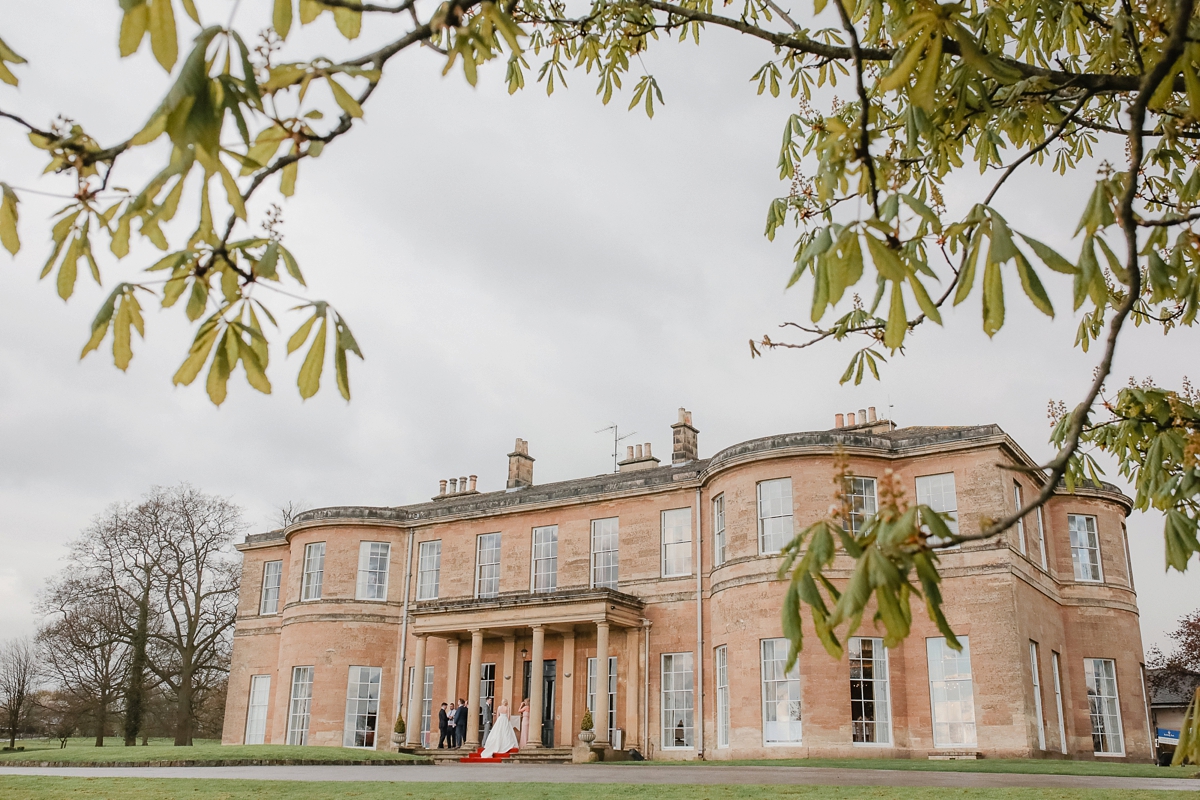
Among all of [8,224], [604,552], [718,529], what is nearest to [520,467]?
[604,552]

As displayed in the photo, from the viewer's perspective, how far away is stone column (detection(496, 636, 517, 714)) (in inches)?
1029

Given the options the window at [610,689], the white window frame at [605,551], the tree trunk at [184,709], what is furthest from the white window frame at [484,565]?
the tree trunk at [184,709]

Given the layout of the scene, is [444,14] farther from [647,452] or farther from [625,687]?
[647,452]

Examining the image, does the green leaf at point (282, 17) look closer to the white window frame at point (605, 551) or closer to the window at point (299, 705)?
the white window frame at point (605, 551)

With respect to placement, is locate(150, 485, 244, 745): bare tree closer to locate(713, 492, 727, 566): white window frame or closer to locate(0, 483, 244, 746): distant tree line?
locate(0, 483, 244, 746): distant tree line

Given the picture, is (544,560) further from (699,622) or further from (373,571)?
(373,571)

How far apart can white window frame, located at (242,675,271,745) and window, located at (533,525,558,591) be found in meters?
10.8

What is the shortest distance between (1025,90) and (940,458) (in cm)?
1928

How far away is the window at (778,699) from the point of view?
2089 centimetres

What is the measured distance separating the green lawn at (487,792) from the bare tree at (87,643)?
28.1m

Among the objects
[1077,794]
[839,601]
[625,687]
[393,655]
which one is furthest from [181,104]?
[393,655]

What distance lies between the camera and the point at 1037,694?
21484 millimetres

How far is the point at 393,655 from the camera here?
28750 mm

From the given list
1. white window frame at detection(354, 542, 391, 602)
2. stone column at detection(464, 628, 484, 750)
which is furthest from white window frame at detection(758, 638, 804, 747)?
white window frame at detection(354, 542, 391, 602)
